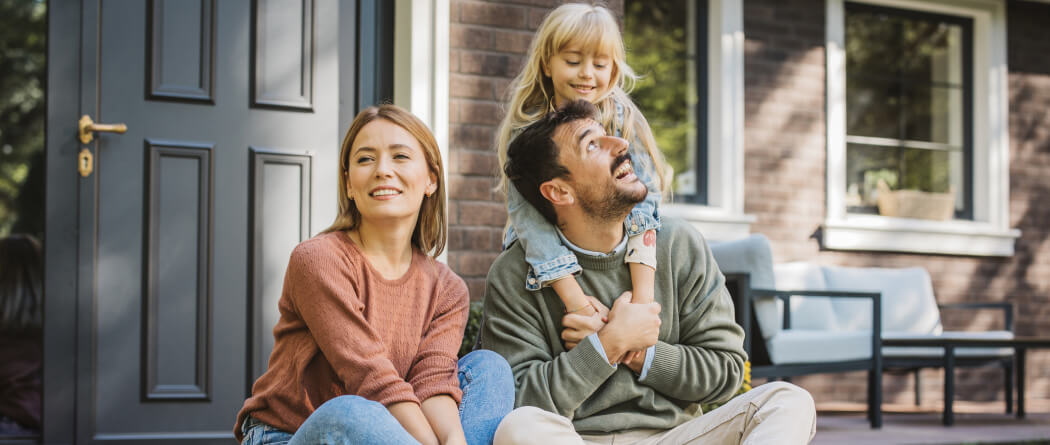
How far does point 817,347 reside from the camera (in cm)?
468

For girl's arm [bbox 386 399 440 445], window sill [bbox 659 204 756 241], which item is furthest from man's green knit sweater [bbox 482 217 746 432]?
window sill [bbox 659 204 756 241]

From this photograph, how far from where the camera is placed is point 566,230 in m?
2.10

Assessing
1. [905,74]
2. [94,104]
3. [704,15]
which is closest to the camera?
[94,104]

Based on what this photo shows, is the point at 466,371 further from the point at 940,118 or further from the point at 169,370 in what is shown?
the point at 940,118

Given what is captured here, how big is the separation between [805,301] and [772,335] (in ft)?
4.31

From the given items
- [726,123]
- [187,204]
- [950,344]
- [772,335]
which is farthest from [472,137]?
[950,344]

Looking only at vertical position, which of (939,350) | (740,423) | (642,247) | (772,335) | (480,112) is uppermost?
(480,112)

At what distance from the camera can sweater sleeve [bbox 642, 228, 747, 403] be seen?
6.53 ft

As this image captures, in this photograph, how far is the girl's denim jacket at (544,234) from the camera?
6.55 ft

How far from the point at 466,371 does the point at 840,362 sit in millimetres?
3356

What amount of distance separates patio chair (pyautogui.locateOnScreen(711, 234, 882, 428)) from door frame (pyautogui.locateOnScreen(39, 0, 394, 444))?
2723 mm

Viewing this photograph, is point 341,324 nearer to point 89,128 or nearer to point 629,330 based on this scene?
point 629,330

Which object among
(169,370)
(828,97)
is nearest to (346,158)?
(169,370)

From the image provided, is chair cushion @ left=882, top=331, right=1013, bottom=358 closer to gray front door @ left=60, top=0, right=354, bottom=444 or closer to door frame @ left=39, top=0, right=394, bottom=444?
gray front door @ left=60, top=0, right=354, bottom=444
